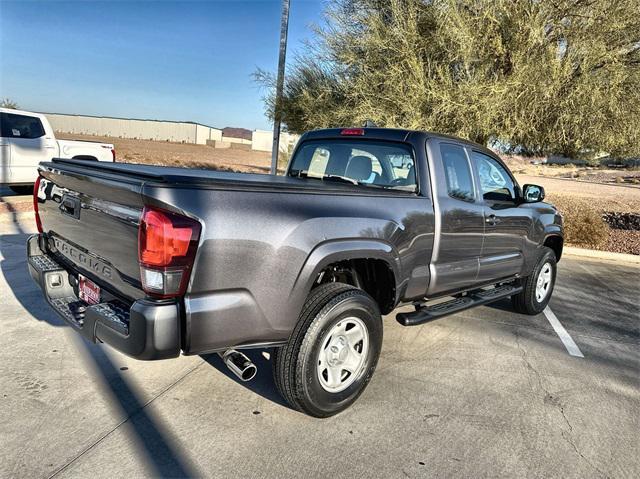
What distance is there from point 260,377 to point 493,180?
9.65 feet

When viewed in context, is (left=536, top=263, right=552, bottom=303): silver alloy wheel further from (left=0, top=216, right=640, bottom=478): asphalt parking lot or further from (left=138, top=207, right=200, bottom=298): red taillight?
(left=138, top=207, right=200, bottom=298): red taillight

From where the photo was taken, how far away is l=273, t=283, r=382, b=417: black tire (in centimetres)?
279

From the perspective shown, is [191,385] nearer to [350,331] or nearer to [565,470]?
[350,331]

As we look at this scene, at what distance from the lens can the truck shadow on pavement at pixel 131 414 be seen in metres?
2.45

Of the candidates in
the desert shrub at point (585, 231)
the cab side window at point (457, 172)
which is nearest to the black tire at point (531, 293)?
the cab side window at point (457, 172)

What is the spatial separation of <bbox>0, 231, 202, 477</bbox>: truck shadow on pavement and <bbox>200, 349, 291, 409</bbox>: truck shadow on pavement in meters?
0.66

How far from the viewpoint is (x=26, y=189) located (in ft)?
39.5

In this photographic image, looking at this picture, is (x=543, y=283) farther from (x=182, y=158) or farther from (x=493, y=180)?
(x=182, y=158)

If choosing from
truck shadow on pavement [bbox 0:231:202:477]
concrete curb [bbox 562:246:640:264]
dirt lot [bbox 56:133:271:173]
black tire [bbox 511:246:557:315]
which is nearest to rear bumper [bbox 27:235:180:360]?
truck shadow on pavement [bbox 0:231:202:477]

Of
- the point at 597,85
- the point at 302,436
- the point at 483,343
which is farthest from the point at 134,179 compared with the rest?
the point at 597,85

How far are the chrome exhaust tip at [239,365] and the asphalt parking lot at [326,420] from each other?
403 millimetres

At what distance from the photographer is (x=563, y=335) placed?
4.93m

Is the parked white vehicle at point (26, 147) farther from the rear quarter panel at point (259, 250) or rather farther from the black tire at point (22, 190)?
the rear quarter panel at point (259, 250)

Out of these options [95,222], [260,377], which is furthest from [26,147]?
[260,377]
